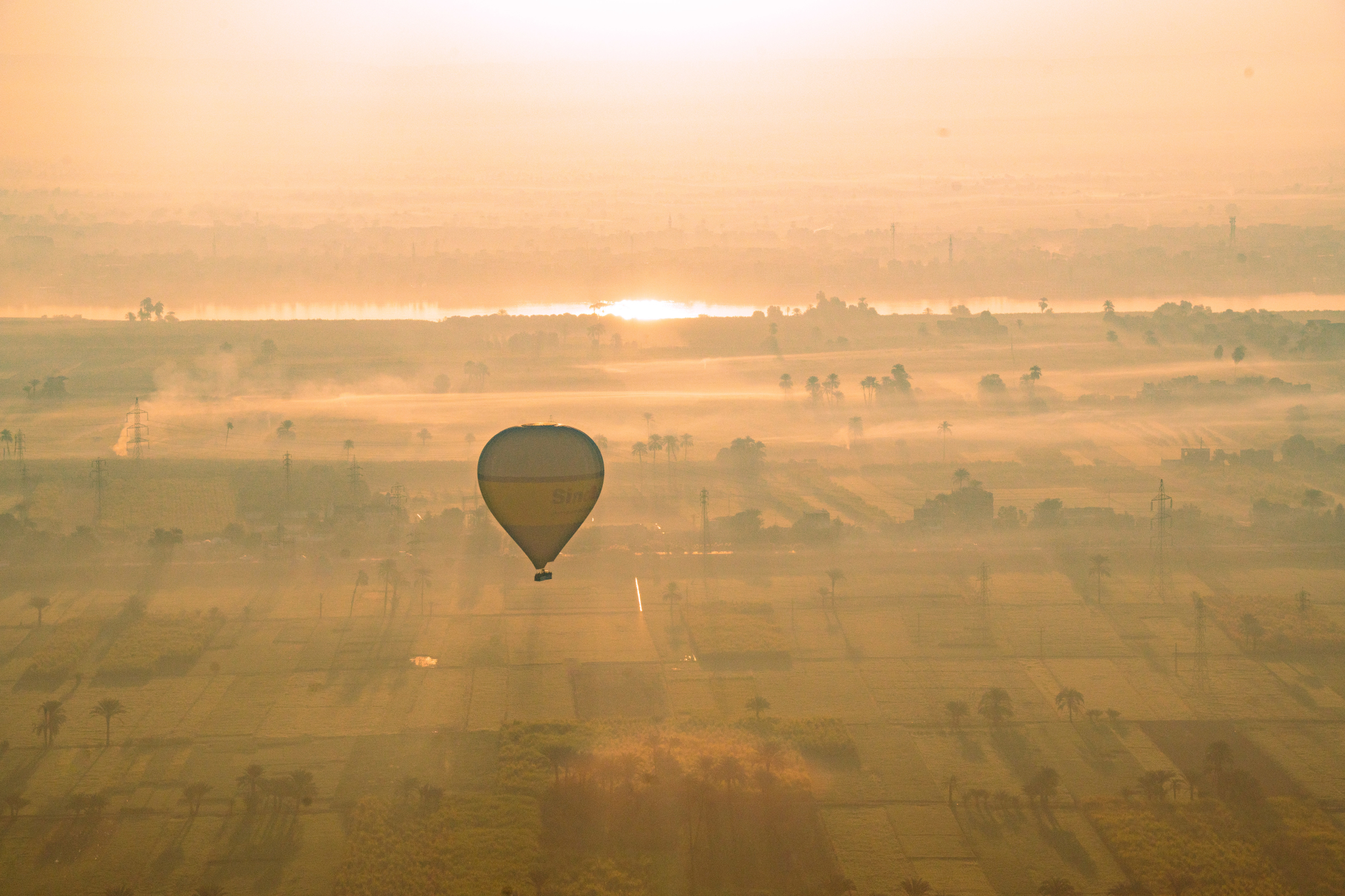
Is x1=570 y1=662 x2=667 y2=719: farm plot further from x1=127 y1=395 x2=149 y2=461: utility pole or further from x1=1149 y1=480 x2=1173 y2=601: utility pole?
x1=127 y1=395 x2=149 y2=461: utility pole

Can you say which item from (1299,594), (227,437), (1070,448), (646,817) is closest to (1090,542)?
(1299,594)

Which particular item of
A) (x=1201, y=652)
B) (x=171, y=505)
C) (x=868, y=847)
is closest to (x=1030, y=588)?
(x=1201, y=652)

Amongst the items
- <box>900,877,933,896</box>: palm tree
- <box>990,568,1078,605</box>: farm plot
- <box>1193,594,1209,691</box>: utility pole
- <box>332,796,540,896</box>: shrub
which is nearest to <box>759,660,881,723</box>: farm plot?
<box>900,877,933,896</box>: palm tree

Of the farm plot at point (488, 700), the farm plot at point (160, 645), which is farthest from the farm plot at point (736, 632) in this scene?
the farm plot at point (160, 645)

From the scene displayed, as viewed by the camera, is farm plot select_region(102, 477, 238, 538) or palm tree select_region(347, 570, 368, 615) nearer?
palm tree select_region(347, 570, 368, 615)

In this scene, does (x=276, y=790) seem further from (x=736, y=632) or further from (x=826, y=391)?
(x=826, y=391)

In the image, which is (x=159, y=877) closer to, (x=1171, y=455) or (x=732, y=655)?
(x=732, y=655)
